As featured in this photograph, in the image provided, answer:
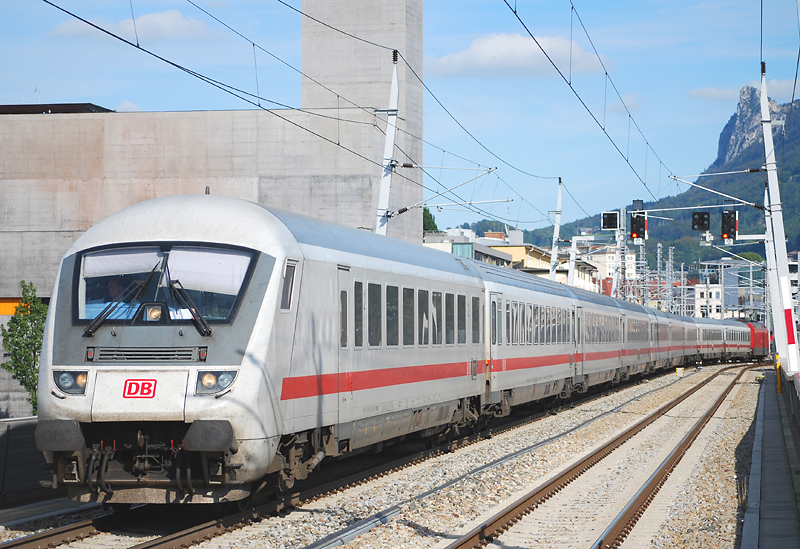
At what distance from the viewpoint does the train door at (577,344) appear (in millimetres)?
27469

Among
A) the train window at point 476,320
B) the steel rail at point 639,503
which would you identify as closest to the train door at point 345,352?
the steel rail at point 639,503

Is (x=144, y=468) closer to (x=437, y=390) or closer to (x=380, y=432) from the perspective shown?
(x=380, y=432)

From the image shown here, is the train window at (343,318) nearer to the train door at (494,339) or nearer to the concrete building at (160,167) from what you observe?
the train door at (494,339)

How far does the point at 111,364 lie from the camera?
30.6 feet

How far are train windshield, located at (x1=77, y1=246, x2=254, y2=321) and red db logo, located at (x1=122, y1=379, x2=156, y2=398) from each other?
2.24 ft

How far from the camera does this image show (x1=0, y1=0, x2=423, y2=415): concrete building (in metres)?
52.2

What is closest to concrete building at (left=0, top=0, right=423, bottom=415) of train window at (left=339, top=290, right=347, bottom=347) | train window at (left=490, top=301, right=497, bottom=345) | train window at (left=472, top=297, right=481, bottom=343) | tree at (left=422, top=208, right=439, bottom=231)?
train window at (left=490, top=301, right=497, bottom=345)

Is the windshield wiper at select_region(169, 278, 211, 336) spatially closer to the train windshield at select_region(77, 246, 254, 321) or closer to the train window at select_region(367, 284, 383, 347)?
the train windshield at select_region(77, 246, 254, 321)

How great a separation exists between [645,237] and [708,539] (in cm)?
2538

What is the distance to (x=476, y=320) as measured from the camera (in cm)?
1769

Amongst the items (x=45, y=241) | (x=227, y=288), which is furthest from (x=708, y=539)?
(x=45, y=241)

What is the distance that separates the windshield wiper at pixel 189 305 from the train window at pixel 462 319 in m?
7.62

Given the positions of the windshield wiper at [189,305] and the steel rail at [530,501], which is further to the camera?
the steel rail at [530,501]

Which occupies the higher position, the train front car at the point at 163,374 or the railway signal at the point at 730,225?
the railway signal at the point at 730,225
